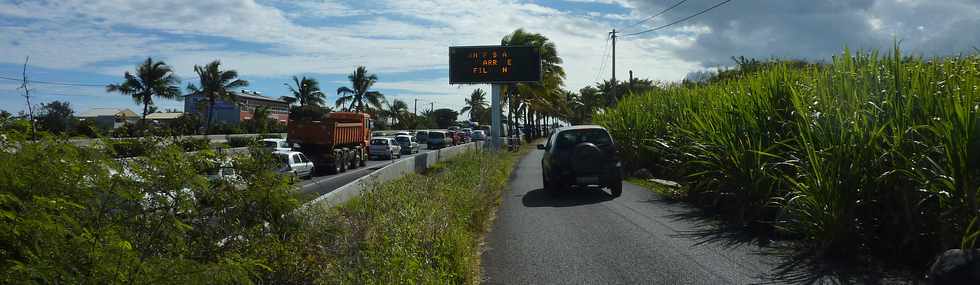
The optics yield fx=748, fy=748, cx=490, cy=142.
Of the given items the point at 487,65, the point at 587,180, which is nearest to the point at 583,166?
the point at 587,180

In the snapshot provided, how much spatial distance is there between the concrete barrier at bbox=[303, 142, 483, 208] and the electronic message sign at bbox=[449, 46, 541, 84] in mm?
3139

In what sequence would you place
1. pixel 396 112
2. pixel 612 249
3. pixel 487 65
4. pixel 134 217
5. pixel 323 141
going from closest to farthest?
pixel 134 217 < pixel 612 249 < pixel 323 141 < pixel 487 65 < pixel 396 112

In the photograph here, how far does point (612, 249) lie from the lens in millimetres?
8422

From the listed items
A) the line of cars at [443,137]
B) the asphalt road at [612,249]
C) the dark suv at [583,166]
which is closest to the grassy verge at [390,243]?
the asphalt road at [612,249]

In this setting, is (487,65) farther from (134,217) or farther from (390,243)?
(134,217)

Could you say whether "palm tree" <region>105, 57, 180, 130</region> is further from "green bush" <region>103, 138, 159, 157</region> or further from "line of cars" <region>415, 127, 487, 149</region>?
"green bush" <region>103, 138, 159, 157</region>

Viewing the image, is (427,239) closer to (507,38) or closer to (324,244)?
(324,244)

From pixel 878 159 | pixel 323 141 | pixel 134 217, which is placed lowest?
pixel 323 141

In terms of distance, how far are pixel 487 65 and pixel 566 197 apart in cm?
1551

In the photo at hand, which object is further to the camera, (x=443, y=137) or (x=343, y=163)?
(x=443, y=137)

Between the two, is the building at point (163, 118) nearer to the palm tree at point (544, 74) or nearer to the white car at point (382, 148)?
the white car at point (382, 148)

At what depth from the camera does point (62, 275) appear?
11.0 feet

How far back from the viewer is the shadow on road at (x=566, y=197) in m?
13.7

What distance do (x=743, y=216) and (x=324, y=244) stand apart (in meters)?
6.60
